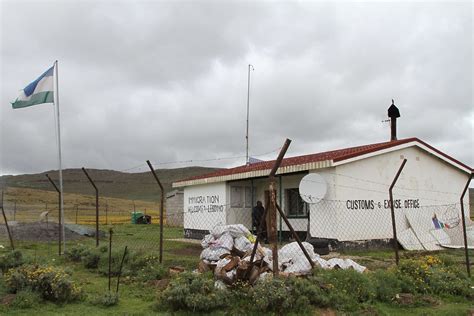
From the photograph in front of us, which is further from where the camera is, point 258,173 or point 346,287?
point 258,173

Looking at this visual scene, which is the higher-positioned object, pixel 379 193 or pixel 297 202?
pixel 379 193

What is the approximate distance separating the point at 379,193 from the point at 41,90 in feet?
36.6

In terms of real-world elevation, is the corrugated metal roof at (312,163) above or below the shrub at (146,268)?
above

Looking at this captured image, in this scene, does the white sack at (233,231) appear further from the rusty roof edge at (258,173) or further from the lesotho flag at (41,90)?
the lesotho flag at (41,90)

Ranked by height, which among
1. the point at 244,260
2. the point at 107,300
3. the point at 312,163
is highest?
the point at 312,163

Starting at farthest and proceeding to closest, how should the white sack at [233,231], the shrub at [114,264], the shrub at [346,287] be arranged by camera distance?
the shrub at [114,264] < the white sack at [233,231] < the shrub at [346,287]

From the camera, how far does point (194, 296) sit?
671 cm

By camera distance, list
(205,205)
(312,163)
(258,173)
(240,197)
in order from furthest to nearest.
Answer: (205,205)
(240,197)
(258,173)
(312,163)

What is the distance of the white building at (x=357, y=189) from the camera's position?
14820 mm

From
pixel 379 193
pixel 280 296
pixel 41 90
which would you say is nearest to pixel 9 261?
pixel 280 296

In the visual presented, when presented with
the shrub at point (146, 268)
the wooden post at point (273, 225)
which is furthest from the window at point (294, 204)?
the wooden post at point (273, 225)

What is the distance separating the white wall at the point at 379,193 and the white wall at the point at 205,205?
5365mm

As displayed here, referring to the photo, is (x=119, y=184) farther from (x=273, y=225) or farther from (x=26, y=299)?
(x=273, y=225)

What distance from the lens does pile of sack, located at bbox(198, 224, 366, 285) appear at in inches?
302
